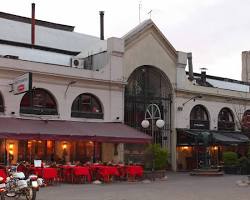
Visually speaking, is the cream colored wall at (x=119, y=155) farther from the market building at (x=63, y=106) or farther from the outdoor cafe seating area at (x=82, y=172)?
the outdoor cafe seating area at (x=82, y=172)

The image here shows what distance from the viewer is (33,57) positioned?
32750 millimetres

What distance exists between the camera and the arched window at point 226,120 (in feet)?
137

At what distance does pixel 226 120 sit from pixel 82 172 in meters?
21.2

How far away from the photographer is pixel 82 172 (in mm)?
24734

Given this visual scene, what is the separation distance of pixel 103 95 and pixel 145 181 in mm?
7682

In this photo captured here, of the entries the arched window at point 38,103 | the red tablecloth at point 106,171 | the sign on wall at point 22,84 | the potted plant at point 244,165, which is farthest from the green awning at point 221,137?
the sign on wall at point 22,84

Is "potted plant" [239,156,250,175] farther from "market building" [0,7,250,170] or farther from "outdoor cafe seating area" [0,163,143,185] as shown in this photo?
"outdoor cafe seating area" [0,163,143,185]

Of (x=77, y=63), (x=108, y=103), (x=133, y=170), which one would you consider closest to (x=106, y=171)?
(x=133, y=170)

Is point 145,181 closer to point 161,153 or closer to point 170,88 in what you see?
point 161,153

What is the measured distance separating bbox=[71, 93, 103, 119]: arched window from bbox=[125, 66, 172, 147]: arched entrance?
277 cm

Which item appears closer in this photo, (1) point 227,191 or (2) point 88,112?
(1) point 227,191

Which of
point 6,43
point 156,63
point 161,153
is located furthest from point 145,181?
point 6,43

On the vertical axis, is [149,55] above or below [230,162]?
above

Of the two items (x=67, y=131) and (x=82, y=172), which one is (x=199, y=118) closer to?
(x=67, y=131)
